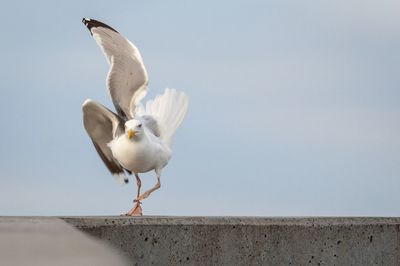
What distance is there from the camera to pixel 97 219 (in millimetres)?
6812

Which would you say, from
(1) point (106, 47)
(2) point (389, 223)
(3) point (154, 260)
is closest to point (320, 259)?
(2) point (389, 223)

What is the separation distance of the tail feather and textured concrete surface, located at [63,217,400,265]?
2656 mm

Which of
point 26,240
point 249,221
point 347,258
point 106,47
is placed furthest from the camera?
point 106,47

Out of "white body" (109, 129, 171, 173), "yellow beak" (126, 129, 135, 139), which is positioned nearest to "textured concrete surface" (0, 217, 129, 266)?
"yellow beak" (126, 129, 135, 139)

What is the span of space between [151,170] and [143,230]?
3046mm

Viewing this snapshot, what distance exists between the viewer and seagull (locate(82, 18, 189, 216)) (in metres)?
9.73

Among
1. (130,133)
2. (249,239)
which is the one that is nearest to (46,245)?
(249,239)

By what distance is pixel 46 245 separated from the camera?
21.2 ft

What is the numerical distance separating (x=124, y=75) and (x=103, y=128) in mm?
631

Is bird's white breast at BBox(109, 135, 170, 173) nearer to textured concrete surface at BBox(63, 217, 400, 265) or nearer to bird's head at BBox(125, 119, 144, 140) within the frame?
bird's head at BBox(125, 119, 144, 140)

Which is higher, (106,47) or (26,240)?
(106,47)

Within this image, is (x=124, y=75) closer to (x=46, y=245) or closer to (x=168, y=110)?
(x=168, y=110)

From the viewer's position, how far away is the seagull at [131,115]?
9727 mm

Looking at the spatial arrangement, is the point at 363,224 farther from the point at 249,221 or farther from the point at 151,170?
the point at 151,170
